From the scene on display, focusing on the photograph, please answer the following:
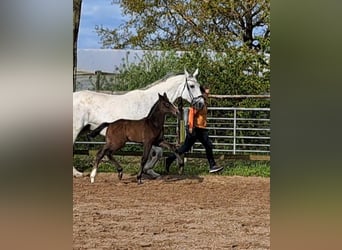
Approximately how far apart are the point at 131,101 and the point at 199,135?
593 mm

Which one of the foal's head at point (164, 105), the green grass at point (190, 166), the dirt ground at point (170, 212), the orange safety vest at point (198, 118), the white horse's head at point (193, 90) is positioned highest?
the white horse's head at point (193, 90)

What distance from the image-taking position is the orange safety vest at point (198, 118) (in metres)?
4.45

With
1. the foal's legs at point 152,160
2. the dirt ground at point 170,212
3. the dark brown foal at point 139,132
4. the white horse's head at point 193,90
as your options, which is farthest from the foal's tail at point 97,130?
the white horse's head at point 193,90

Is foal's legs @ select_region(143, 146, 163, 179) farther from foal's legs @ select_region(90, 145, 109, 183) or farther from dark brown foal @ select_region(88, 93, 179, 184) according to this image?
foal's legs @ select_region(90, 145, 109, 183)

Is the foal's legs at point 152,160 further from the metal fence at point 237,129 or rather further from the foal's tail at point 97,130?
the foal's tail at point 97,130

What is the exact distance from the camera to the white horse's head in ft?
14.6

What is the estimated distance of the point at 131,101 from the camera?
14.7 feet

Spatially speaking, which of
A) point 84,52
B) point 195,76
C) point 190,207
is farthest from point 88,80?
point 190,207

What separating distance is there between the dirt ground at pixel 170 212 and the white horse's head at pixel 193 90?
58 cm

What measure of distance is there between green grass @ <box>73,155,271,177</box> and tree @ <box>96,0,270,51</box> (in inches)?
34.6

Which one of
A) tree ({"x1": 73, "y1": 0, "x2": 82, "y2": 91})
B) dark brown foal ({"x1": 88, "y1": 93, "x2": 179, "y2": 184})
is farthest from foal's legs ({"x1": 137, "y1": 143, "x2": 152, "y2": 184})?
tree ({"x1": 73, "y1": 0, "x2": 82, "y2": 91})

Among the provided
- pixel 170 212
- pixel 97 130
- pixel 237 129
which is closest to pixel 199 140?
pixel 237 129
